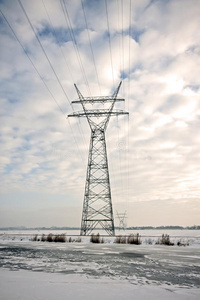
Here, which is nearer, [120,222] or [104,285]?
[104,285]

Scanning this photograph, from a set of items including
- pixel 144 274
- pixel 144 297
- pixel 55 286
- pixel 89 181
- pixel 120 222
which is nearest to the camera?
pixel 144 297

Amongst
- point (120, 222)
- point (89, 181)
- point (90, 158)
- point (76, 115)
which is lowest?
point (120, 222)

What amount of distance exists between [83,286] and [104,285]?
1.78 feet

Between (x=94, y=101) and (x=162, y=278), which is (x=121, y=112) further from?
(x=162, y=278)

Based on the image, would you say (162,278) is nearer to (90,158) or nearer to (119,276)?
(119,276)

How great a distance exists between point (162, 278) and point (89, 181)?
21439 millimetres

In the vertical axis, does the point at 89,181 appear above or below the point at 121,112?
below

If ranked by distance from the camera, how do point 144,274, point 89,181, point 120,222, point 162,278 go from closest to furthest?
point 162,278 < point 144,274 < point 89,181 < point 120,222

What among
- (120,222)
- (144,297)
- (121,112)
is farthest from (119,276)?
(120,222)

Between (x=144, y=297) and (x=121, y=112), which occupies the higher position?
(x=121, y=112)

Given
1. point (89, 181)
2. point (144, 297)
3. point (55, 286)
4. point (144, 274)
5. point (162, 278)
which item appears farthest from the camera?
point (89, 181)

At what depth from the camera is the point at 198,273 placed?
7062mm

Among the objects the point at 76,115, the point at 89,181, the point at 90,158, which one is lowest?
the point at 89,181

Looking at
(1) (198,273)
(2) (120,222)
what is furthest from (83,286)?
(2) (120,222)
